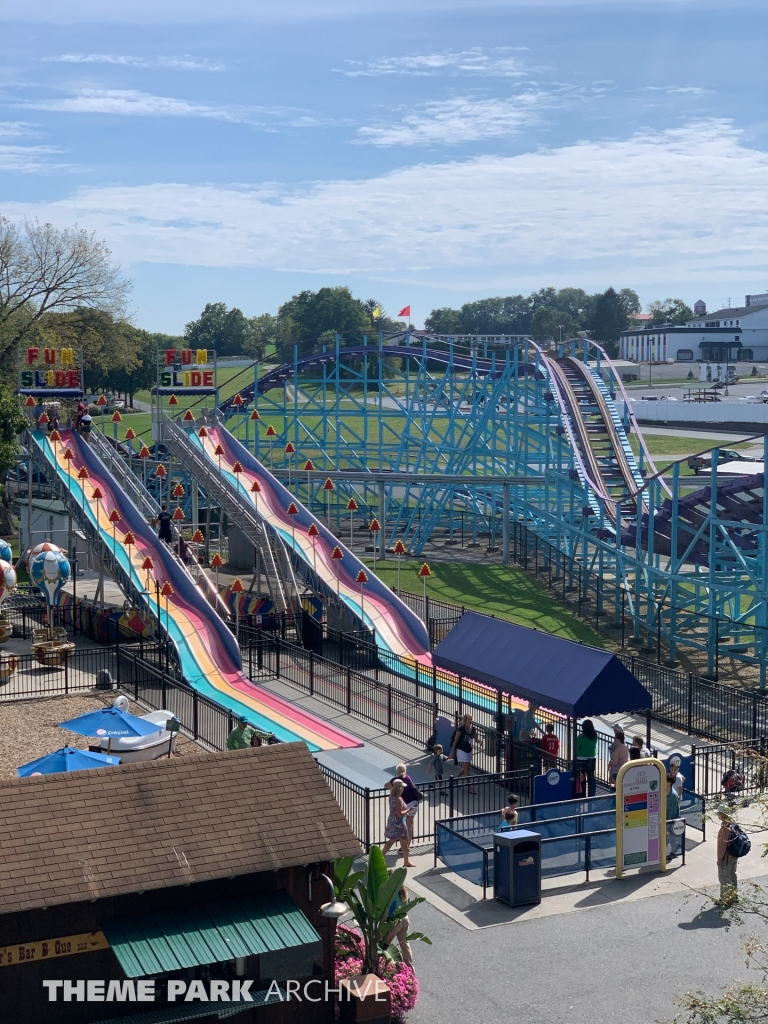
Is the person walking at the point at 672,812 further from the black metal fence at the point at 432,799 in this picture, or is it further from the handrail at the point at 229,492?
the handrail at the point at 229,492

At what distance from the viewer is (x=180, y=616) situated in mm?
29125

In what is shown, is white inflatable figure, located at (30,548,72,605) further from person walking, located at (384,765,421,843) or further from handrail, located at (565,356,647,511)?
handrail, located at (565,356,647,511)

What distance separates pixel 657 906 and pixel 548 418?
2995 cm

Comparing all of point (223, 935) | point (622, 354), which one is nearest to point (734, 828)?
point (223, 935)

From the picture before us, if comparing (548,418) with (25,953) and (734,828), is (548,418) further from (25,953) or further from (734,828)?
(25,953)

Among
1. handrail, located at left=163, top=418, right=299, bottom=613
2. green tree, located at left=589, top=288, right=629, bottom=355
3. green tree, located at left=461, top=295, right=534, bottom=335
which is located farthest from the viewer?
green tree, located at left=461, top=295, right=534, bottom=335

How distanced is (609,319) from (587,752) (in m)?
131

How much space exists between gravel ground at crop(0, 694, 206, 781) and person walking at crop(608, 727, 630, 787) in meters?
6.61

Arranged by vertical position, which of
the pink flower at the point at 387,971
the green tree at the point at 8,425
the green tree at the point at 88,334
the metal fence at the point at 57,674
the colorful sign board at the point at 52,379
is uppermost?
the green tree at the point at 88,334

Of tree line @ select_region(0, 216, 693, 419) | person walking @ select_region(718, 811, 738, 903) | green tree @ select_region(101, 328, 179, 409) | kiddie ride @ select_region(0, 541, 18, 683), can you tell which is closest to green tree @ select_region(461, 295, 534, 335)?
tree line @ select_region(0, 216, 693, 419)

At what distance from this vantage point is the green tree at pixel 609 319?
146 m

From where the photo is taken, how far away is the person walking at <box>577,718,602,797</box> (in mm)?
19125

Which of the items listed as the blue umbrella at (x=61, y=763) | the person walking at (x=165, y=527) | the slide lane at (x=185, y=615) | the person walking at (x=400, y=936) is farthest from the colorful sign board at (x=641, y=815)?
the person walking at (x=165, y=527)

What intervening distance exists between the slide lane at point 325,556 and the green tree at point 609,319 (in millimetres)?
110503
